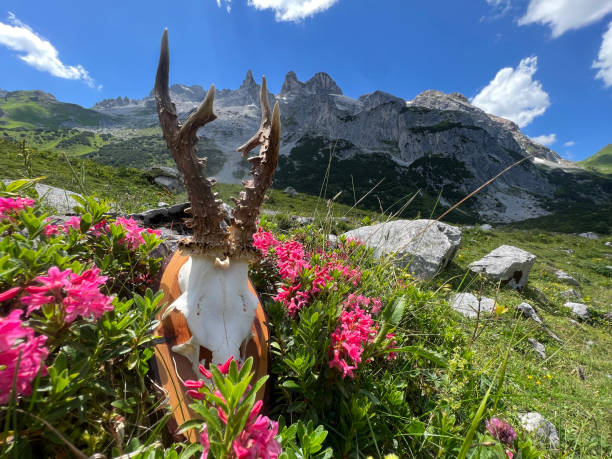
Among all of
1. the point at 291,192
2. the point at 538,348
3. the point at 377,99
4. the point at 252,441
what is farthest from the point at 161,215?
the point at 377,99

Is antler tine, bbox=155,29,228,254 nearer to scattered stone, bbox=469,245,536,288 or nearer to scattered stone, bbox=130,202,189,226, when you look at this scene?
scattered stone, bbox=130,202,189,226

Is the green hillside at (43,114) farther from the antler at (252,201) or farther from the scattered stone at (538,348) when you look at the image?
the scattered stone at (538,348)

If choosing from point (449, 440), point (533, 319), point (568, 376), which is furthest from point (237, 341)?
point (533, 319)

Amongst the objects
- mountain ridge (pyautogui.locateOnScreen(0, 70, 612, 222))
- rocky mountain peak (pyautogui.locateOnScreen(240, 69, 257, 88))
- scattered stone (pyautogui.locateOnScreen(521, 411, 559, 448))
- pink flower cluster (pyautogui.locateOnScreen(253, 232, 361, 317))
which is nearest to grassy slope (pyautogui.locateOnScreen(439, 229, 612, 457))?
scattered stone (pyautogui.locateOnScreen(521, 411, 559, 448))

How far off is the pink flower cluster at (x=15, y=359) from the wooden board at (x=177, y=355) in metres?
0.61

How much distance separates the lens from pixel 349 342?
172cm

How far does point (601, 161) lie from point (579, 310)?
256 m

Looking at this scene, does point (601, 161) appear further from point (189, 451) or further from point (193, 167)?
point (189, 451)

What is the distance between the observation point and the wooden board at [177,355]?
4.66 feet

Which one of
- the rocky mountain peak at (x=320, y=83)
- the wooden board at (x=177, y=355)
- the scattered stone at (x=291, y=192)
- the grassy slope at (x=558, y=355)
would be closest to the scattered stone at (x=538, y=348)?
the grassy slope at (x=558, y=355)

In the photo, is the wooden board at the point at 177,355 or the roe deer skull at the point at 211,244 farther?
the roe deer skull at the point at 211,244

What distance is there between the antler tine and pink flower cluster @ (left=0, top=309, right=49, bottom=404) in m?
0.83

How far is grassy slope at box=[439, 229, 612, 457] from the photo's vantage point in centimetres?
270

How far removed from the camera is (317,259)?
297 centimetres
